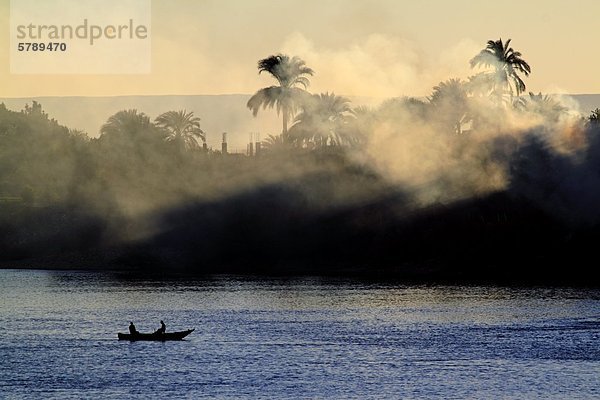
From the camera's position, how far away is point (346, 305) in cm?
19275

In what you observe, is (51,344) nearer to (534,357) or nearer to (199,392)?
(199,392)

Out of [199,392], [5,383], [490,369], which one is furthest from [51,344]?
[490,369]

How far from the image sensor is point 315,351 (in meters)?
140

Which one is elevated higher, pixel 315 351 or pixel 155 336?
pixel 155 336

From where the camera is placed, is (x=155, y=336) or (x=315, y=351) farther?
(x=155, y=336)

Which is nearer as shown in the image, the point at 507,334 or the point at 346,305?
the point at 507,334

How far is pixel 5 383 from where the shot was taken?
120 meters

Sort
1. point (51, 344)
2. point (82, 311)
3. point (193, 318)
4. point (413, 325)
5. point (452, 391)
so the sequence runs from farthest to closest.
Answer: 1. point (82, 311)
2. point (193, 318)
3. point (413, 325)
4. point (51, 344)
5. point (452, 391)

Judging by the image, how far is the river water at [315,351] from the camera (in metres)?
116

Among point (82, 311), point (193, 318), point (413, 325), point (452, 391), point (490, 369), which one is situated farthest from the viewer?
point (82, 311)

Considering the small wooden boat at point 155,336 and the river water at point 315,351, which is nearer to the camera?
the river water at point 315,351

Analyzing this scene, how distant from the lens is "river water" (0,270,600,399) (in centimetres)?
11606

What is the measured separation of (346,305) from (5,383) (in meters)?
79.8

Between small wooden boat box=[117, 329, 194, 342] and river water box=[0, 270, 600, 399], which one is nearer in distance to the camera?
river water box=[0, 270, 600, 399]
